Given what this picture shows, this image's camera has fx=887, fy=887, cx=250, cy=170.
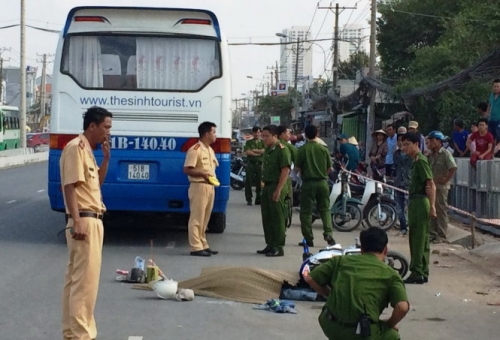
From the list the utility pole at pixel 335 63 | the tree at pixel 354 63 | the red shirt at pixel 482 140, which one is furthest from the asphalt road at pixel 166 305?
the tree at pixel 354 63

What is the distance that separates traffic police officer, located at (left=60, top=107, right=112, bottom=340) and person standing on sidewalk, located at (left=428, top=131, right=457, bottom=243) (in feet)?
25.5

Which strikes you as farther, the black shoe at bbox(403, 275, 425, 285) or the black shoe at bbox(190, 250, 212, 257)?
the black shoe at bbox(190, 250, 212, 257)

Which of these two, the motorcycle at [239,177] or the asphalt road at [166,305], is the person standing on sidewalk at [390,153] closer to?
the asphalt road at [166,305]

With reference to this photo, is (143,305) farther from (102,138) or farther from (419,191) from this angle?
(419,191)

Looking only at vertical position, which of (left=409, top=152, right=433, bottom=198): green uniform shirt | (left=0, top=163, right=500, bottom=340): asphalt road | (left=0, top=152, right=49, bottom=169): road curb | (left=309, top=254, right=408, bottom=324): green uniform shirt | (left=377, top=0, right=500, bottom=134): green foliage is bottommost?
(left=0, top=152, right=49, bottom=169): road curb

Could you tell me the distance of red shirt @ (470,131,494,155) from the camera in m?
16.7

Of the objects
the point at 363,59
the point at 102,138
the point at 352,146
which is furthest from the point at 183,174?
the point at 363,59

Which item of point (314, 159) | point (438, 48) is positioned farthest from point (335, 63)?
point (314, 159)

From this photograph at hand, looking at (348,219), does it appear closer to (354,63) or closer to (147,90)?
(147,90)

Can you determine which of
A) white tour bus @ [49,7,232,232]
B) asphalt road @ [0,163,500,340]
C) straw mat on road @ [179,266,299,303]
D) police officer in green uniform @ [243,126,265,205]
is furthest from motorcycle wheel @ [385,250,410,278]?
police officer in green uniform @ [243,126,265,205]

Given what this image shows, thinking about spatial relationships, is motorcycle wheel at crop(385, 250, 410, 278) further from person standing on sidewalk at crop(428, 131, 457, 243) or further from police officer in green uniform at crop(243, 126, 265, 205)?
police officer in green uniform at crop(243, 126, 265, 205)

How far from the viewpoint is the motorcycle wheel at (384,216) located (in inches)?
640

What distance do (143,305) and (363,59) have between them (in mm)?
68341

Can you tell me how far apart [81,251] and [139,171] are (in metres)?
6.16
